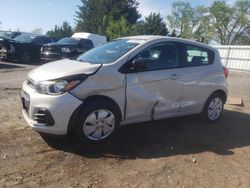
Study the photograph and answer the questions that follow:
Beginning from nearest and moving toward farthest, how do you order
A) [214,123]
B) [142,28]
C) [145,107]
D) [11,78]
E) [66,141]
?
[66,141]
[145,107]
[214,123]
[11,78]
[142,28]

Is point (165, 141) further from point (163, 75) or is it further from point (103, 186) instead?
point (103, 186)

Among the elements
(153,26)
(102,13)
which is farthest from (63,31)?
(153,26)

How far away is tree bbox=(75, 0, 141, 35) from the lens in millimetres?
47094

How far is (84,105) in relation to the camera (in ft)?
14.9

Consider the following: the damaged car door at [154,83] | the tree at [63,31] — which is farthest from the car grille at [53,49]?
the tree at [63,31]

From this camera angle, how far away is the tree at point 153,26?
4081 cm

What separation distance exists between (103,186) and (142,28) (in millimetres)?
38389

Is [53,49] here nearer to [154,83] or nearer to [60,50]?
[60,50]

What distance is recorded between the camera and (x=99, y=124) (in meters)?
4.73

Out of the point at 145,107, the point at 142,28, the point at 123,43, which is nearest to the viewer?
the point at 145,107

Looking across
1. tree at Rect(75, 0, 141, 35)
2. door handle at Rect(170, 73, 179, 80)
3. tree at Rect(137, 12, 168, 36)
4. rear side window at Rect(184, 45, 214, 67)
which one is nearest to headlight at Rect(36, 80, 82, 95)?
door handle at Rect(170, 73, 179, 80)

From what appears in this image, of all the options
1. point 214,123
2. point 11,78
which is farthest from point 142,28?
point 214,123

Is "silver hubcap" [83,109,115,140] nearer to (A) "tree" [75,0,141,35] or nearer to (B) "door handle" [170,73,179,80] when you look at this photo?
(B) "door handle" [170,73,179,80]

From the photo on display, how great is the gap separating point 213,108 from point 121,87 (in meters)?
2.61
